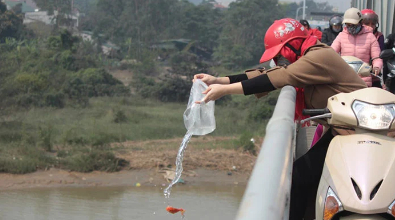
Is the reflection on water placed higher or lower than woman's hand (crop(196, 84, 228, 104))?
lower

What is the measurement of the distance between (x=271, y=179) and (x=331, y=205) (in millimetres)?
947

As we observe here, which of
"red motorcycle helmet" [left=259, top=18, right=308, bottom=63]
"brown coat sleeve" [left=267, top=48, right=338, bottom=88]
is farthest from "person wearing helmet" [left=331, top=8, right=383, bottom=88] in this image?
"brown coat sleeve" [left=267, top=48, right=338, bottom=88]

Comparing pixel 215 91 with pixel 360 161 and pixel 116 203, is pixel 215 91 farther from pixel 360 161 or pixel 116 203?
pixel 116 203

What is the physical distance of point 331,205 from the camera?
9.05 ft

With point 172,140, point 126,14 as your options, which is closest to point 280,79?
point 172,140

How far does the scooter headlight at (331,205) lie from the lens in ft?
8.93

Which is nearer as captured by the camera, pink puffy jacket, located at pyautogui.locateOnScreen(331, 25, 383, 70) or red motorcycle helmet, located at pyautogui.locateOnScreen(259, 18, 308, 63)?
red motorcycle helmet, located at pyautogui.locateOnScreen(259, 18, 308, 63)

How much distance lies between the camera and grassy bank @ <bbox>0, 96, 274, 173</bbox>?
17.8 metres

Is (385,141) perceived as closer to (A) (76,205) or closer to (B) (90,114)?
(A) (76,205)

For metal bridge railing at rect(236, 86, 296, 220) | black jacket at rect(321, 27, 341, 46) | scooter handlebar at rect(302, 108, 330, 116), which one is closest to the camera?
metal bridge railing at rect(236, 86, 296, 220)

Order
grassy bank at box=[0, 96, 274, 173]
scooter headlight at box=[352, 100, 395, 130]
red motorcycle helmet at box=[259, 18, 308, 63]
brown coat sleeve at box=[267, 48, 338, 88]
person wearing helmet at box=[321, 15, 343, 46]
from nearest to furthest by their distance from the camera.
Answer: scooter headlight at box=[352, 100, 395, 130]
brown coat sleeve at box=[267, 48, 338, 88]
red motorcycle helmet at box=[259, 18, 308, 63]
person wearing helmet at box=[321, 15, 343, 46]
grassy bank at box=[0, 96, 274, 173]

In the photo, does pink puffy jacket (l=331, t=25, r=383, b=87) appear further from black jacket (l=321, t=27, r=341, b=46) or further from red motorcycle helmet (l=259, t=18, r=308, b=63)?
red motorcycle helmet (l=259, t=18, r=308, b=63)

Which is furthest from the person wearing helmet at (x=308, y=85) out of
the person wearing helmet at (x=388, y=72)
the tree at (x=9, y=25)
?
the tree at (x=9, y=25)

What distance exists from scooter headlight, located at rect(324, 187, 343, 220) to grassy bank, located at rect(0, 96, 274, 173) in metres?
15.2
